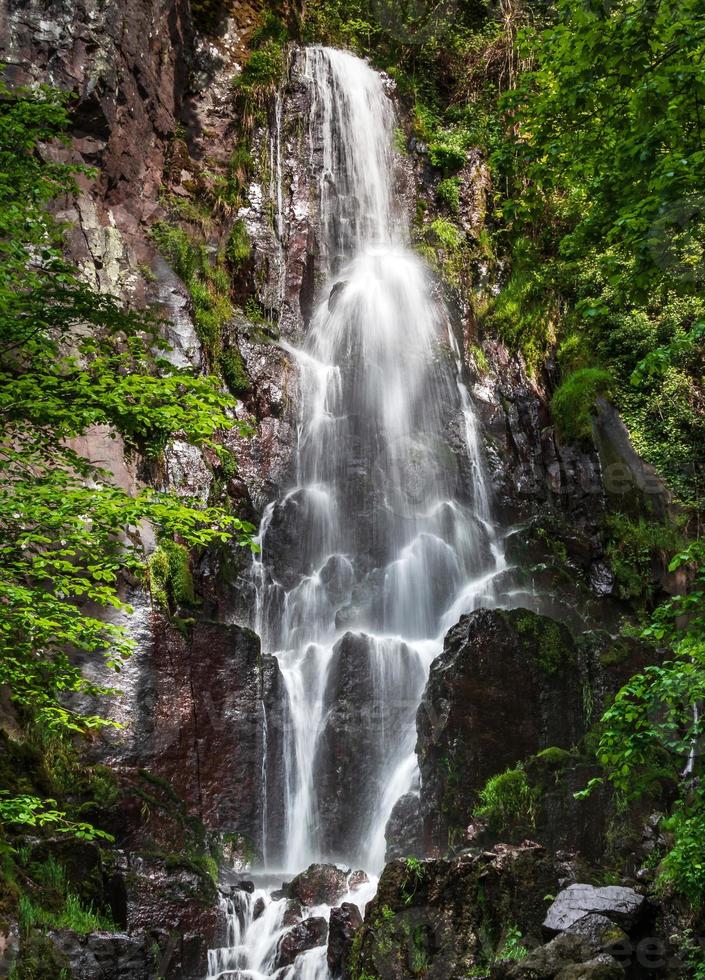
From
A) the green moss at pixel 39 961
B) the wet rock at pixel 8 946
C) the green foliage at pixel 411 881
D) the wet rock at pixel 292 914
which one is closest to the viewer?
the wet rock at pixel 8 946

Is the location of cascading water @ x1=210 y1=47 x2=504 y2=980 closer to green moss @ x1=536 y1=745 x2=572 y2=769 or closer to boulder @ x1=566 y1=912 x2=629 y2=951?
green moss @ x1=536 y1=745 x2=572 y2=769

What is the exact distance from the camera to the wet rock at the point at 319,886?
9.73 meters

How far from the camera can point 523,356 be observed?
20656 millimetres

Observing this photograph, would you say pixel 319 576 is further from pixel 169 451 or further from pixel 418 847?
pixel 418 847

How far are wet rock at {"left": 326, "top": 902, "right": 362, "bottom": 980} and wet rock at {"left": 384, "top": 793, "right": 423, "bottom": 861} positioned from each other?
1.98m

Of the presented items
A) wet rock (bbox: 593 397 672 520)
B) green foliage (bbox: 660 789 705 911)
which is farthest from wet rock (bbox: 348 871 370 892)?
wet rock (bbox: 593 397 672 520)

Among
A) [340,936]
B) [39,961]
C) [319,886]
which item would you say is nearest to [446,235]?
[319,886]

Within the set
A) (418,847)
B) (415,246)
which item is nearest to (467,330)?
(415,246)

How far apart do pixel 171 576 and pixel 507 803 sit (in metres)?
5.95

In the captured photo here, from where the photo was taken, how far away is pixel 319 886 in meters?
9.82

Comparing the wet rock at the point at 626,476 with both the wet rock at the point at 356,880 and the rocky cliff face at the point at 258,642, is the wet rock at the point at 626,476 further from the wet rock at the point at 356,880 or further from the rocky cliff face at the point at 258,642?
the wet rock at the point at 356,880

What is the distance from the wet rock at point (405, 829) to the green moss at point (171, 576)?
14.1 ft

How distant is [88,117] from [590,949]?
1592 cm

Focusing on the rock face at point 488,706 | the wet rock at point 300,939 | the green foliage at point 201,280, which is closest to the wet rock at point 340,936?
the wet rock at point 300,939
